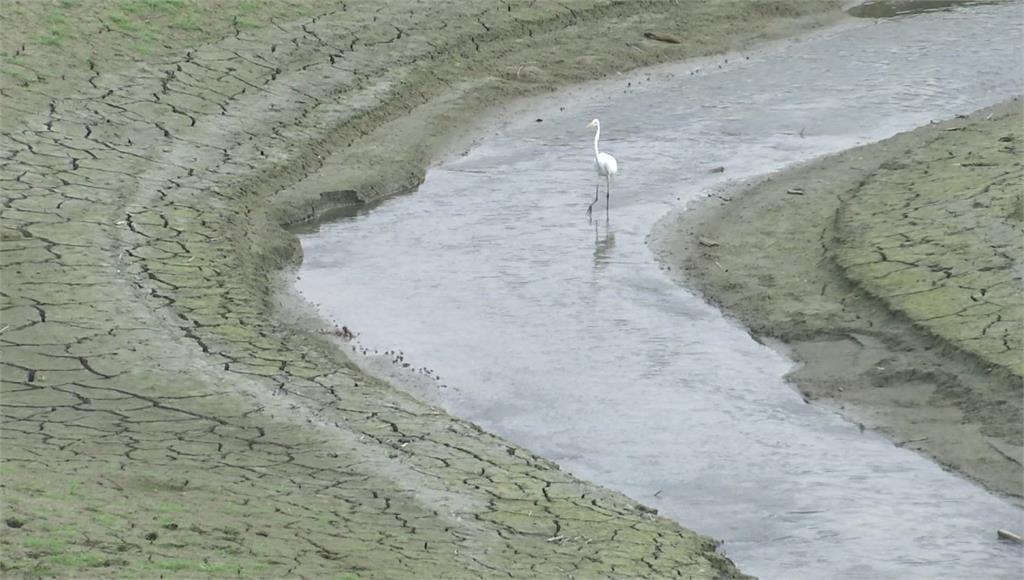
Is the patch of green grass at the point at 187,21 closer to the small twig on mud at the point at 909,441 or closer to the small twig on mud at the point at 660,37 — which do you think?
the small twig on mud at the point at 660,37

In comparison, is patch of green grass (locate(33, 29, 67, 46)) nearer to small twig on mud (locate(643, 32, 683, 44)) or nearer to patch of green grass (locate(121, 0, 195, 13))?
patch of green grass (locate(121, 0, 195, 13))

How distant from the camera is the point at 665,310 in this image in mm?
14055

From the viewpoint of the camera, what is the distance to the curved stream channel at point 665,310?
10.1 metres

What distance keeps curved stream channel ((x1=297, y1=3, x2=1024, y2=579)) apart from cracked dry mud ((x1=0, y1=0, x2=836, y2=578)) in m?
0.63

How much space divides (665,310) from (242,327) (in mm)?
3760

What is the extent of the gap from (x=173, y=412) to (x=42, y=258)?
328cm

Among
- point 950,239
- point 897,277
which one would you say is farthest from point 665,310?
point 950,239

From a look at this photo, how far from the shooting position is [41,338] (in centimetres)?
1169

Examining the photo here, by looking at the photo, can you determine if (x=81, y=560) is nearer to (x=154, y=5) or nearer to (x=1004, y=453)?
(x=1004, y=453)

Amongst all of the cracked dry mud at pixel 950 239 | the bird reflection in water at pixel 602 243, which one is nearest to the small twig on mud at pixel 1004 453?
the cracked dry mud at pixel 950 239

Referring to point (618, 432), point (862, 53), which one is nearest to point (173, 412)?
point (618, 432)

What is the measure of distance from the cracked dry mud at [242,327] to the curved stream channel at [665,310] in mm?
629

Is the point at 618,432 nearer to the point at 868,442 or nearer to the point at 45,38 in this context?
the point at 868,442

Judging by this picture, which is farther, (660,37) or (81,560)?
(660,37)
